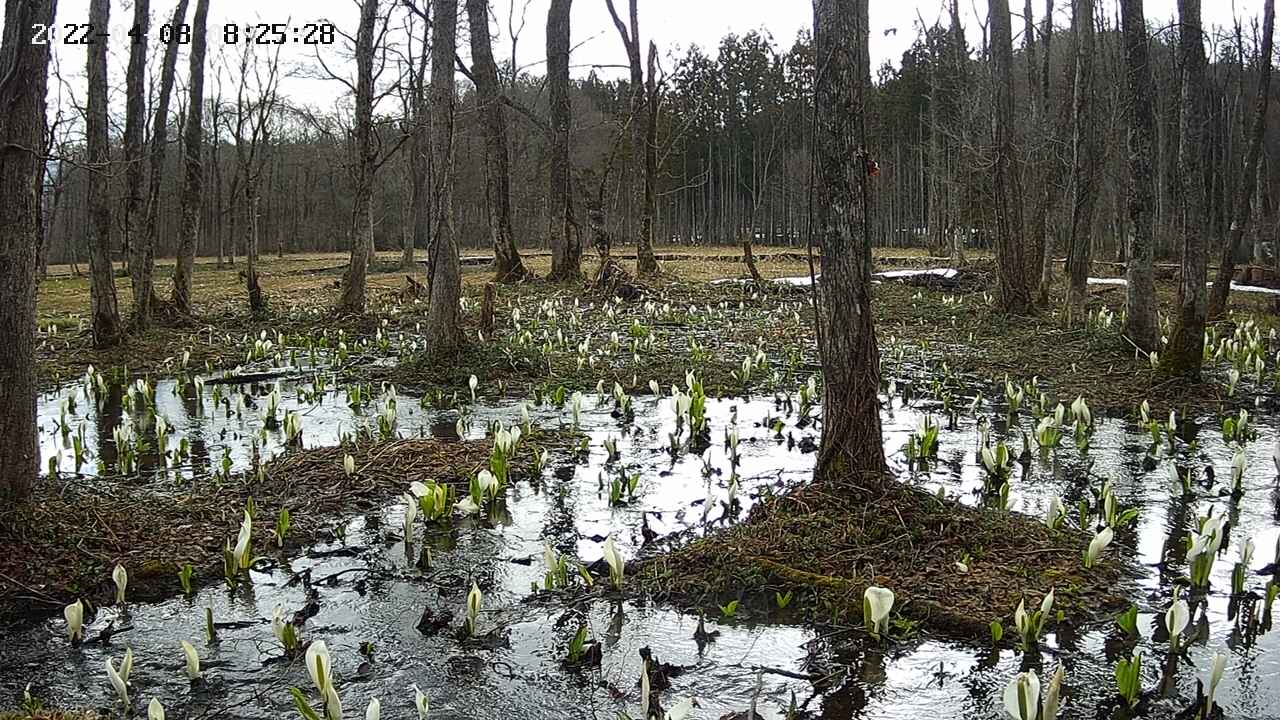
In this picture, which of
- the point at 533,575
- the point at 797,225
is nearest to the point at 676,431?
the point at 533,575

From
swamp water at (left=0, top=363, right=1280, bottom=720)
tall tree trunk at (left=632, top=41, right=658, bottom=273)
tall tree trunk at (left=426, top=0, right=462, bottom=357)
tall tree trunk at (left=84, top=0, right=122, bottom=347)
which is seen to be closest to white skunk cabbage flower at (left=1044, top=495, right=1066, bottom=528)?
swamp water at (left=0, top=363, right=1280, bottom=720)

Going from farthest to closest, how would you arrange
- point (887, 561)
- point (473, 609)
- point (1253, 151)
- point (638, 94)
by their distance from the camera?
point (638, 94) < point (1253, 151) < point (887, 561) < point (473, 609)

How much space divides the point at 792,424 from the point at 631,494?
9.00ft

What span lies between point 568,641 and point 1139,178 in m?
8.83

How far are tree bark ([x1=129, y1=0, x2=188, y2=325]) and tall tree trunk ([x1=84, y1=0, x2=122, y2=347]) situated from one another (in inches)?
31.1

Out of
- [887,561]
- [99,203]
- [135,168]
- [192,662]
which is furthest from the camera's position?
[135,168]

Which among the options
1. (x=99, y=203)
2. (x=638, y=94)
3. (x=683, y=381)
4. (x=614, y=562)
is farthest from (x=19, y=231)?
(x=638, y=94)

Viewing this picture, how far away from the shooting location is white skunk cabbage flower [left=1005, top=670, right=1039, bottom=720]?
9.95 feet

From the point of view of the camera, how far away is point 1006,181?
48.3 ft

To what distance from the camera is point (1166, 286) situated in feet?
69.2

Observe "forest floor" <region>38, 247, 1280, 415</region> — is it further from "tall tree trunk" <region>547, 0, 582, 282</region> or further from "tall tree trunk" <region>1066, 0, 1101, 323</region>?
"tall tree trunk" <region>1066, 0, 1101, 323</region>

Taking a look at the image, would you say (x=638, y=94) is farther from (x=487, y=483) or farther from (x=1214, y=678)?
(x=1214, y=678)

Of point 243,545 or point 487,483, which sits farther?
point 487,483

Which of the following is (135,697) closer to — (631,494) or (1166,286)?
(631,494)
